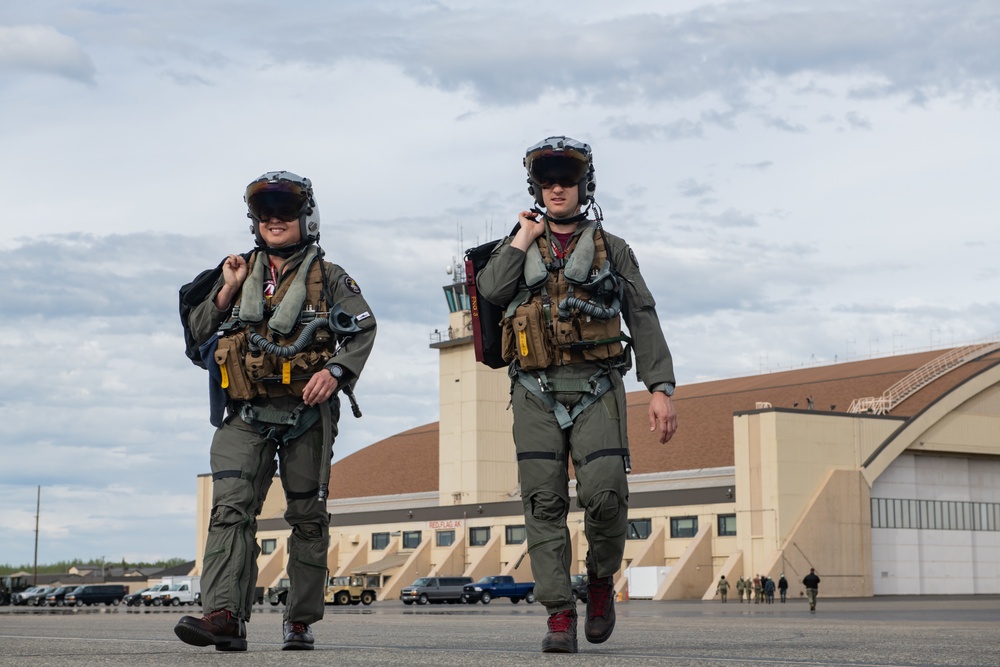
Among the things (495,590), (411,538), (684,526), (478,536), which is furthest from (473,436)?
(684,526)

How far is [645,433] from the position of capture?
76.4 meters

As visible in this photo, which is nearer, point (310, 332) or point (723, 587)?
point (310, 332)

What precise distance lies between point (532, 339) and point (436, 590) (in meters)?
Result: 53.2

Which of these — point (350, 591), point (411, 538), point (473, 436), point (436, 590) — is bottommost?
point (350, 591)

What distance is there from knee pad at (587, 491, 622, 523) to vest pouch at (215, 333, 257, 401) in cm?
191

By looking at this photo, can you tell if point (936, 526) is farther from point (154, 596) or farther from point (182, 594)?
point (154, 596)

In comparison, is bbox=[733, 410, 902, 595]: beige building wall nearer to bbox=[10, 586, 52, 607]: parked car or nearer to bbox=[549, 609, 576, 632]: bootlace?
bbox=[10, 586, 52, 607]: parked car

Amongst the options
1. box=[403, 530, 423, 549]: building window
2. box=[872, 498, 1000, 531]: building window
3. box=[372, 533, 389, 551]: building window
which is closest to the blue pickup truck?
box=[403, 530, 423, 549]: building window

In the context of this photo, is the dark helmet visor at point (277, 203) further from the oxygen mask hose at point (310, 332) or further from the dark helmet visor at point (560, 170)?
the dark helmet visor at point (560, 170)

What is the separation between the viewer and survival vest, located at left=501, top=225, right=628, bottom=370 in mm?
7277

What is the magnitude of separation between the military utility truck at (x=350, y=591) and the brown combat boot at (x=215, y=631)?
55.6m

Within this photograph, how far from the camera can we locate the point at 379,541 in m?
74.9

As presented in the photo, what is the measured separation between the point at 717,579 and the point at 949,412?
41.2 feet

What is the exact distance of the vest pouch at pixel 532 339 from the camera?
726 centimetres
